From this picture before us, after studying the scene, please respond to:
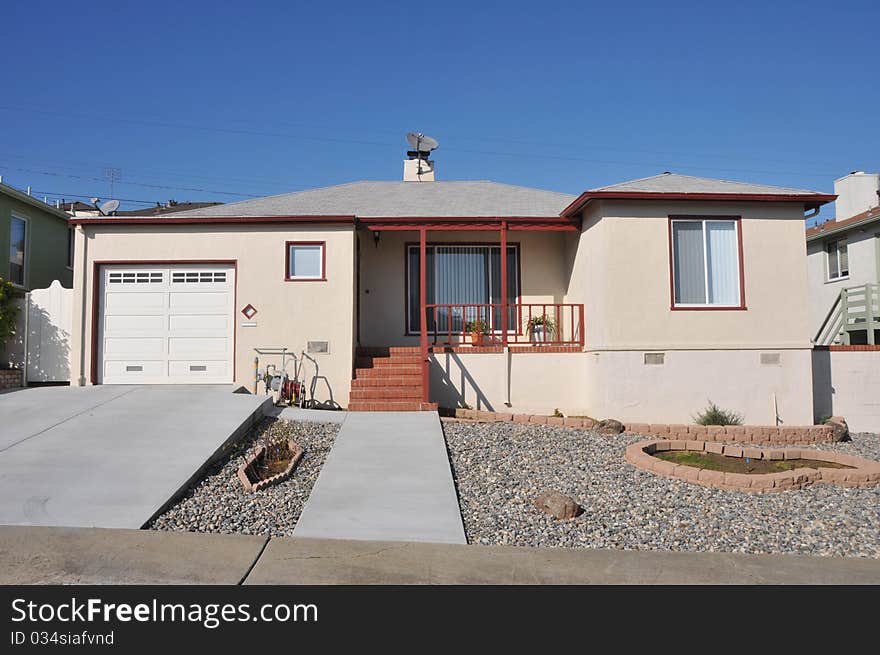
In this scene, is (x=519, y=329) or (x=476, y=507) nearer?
(x=476, y=507)

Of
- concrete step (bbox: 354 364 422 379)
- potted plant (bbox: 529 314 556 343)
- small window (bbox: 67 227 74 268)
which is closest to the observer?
concrete step (bbox: 354 364 422 379)

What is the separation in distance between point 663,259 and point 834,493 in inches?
189

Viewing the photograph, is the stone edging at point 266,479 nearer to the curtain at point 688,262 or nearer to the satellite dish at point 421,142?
the curtain at point 688,262

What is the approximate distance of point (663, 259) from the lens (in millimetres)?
10594

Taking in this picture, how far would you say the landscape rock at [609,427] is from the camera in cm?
966

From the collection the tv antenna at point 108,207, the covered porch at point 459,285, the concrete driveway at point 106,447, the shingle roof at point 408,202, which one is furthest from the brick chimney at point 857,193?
the tv antenna at point 108,207

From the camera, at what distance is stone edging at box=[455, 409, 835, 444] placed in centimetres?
989

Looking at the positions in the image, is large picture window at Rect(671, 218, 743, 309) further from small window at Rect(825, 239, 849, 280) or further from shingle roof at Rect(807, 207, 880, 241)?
small window at Rect(825, 239, 849, 280)

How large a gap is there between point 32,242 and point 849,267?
2077 cm

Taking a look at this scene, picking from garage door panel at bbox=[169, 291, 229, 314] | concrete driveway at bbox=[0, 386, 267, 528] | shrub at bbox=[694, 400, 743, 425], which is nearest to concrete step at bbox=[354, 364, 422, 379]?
concrete driveway at bbox=[0, 386, 267, 528]

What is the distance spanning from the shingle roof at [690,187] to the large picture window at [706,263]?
54 centimetres

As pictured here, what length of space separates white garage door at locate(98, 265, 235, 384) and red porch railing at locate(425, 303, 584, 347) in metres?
3.74
